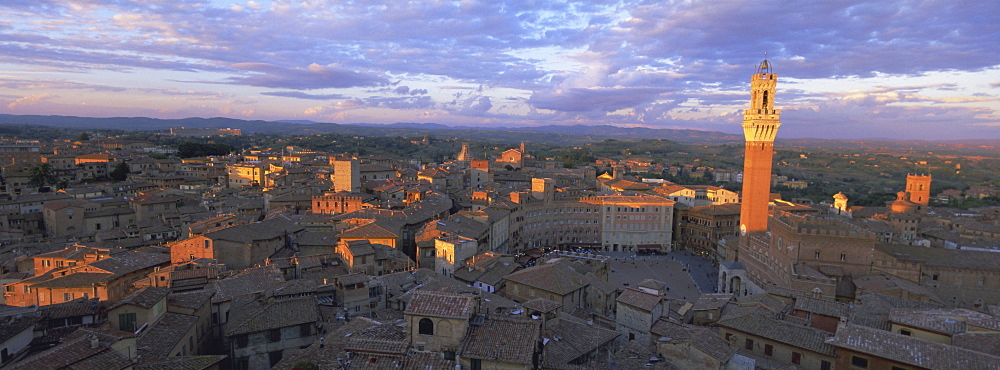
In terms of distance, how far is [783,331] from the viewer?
22438 mm

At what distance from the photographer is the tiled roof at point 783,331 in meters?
21.1

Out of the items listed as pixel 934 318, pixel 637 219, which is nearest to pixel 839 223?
pixel 934 318

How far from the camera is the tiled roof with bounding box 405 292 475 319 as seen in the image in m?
13.8

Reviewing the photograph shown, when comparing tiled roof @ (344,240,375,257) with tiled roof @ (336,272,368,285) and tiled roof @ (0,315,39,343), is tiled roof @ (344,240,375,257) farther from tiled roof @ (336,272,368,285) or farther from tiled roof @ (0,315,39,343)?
tiled roof @ (0,315,39,343)

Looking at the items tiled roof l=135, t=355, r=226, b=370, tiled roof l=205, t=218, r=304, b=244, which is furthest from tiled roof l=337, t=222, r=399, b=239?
tiled roof l=135, t=355, r=226, b=370

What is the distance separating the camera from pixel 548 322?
22141mm

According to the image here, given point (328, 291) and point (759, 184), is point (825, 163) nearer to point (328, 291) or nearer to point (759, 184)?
point (759, 184)

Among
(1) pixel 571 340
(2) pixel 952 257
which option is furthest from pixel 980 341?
(2) pixel 952 257

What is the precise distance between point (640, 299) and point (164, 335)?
18.9 meters

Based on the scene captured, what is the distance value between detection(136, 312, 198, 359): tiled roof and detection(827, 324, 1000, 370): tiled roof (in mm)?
21449

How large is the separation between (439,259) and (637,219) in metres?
32.5

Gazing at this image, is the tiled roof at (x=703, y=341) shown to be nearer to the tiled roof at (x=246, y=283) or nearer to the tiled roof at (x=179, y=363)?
the tiled roof at (x=179, y=363)

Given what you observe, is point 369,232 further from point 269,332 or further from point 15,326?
point 15,326

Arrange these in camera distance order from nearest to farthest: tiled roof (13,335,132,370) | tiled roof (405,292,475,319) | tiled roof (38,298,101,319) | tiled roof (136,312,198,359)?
1. tiled roof (13,335,132,370)
2. tiled roof (405,292,475,319)
3. tiled roof (136,312,198,359)
4. tiled roof (38,298,101,319)
